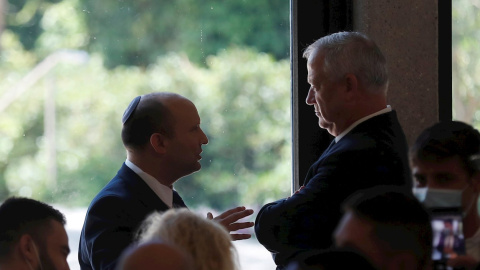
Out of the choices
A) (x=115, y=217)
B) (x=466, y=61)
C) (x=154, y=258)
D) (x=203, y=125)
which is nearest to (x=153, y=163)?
(x=115, y=217)

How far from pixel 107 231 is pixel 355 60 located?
98 cm

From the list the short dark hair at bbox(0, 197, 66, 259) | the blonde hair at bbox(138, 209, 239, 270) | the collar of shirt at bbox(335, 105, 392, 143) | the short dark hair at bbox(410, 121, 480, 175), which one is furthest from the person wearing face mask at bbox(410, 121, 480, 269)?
the short dark hair at bbox(0, 197, 66, 259)

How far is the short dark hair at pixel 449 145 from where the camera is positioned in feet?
8.17

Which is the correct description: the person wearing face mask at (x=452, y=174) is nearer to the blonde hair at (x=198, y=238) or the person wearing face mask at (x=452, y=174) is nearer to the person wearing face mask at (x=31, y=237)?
the blonde hair at (x=198, y=238)

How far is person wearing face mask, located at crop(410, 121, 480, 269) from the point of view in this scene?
2.38 meters

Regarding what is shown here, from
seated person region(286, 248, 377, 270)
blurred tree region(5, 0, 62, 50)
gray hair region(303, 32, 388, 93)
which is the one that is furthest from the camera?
blurred tree region(5, 0, 62, 50)

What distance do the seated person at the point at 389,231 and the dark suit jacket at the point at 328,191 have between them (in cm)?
78

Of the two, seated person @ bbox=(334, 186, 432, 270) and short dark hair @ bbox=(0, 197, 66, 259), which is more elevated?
seated person @ bbox=(334, 186, 432, 270)

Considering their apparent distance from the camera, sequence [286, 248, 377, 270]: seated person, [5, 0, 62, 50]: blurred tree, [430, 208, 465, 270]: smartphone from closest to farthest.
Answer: [286, 248, 377, 270]: seated person < [430, 208, 465, 270]: smartphone < [5, 0, 62, 50]: blurred tree

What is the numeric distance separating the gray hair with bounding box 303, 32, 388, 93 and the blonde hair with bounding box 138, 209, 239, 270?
3.71 feet

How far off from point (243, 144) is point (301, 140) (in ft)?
0.79

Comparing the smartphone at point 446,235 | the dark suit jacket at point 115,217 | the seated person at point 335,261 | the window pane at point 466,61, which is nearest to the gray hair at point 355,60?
the smartphone at point 446,235

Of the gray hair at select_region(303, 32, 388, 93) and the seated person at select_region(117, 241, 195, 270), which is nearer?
the seated person at select_region(117, 241, 195, 270)

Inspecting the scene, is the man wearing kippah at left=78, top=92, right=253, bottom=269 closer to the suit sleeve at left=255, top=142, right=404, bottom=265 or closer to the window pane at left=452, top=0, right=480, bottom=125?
the suit sleeve at left=255, top=142, right=404, bottom=265
